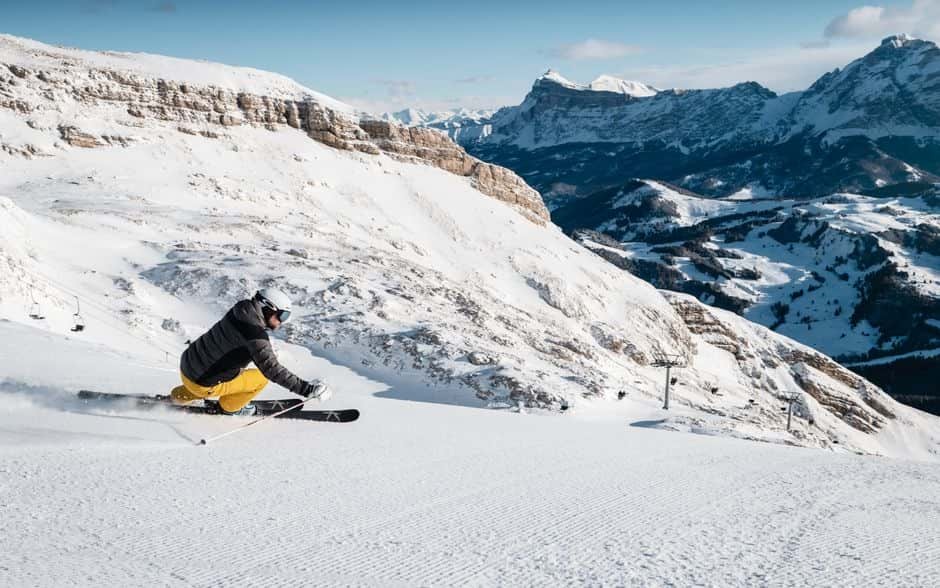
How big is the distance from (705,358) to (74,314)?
58663 millimetres

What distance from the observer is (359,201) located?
61219mm

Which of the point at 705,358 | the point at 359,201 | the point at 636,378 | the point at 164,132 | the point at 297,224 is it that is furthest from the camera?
the point at 705,358

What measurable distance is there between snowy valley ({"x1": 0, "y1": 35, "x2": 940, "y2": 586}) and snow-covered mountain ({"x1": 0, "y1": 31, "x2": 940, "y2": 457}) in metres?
0.24

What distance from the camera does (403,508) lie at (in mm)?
6504

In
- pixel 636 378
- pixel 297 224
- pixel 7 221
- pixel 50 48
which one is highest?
pixel 50 48

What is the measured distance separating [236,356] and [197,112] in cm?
5868

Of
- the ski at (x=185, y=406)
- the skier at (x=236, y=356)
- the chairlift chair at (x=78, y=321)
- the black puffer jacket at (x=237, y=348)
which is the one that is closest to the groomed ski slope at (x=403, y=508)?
the ski at (x=185, y=406)

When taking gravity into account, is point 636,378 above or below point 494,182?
below

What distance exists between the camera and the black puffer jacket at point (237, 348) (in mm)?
8578

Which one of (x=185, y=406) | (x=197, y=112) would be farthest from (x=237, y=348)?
(x=197, y=112)

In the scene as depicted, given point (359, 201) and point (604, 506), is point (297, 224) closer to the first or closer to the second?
point (359, 201)

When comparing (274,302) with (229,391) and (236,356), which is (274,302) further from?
(229,391)

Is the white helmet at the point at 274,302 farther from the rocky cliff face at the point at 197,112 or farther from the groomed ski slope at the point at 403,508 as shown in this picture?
the rocky cliff face at the point at 197,112

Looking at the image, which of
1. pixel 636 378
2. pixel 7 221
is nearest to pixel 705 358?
pixel 636 378
